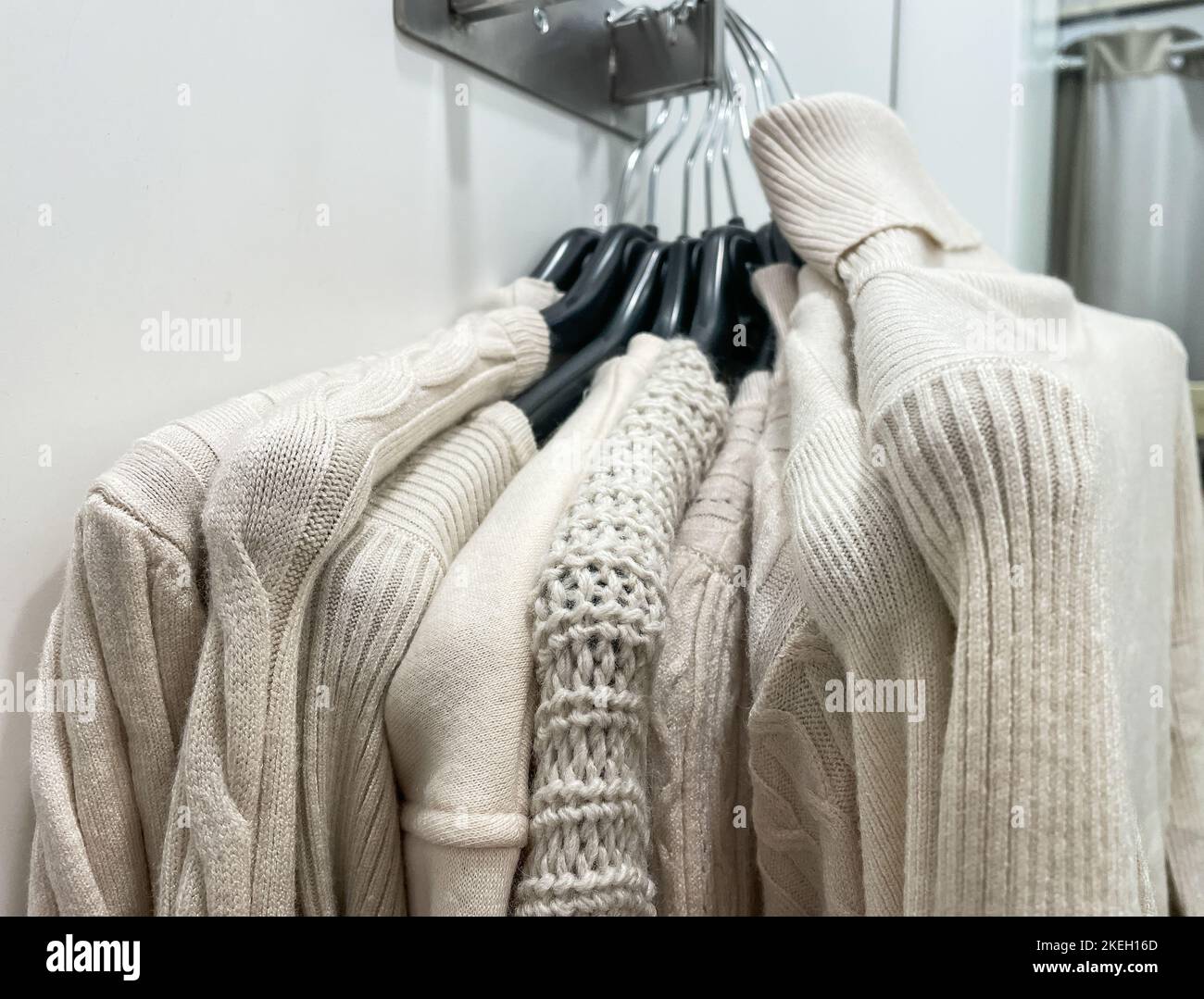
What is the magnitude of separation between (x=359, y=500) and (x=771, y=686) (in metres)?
0.18

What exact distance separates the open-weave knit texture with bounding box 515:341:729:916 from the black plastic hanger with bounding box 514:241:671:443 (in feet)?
0.51

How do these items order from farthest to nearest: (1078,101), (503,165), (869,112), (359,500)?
(1078,101), (503,165), (869,112), (359,500)

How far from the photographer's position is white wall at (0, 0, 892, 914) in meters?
0.35

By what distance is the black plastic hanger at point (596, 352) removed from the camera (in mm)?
486

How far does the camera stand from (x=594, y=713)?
309 millimetres

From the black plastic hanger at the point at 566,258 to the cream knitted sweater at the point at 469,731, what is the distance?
1.09 feet

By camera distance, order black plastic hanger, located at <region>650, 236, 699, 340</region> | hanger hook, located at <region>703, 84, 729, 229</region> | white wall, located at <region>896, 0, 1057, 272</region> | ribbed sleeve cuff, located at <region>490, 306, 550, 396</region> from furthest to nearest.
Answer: white wall, located at <region>896, 0, 1057, 272</region> < hanger hook, located at <region>703, 84, 729, 229</region> < black plastic hanger, located at <region>650, 236, 699, 340</region> < ribbed sleeve cuff, located at <region>490, 306, 550, 396</region>

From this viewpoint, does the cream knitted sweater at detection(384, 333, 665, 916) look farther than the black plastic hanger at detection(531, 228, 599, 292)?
No

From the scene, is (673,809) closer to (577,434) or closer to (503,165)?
(577,434)

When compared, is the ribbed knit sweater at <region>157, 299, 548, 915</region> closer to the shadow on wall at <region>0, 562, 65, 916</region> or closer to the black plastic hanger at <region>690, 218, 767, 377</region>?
the shadow on wall at <region>0, 562, 65, 916</region>

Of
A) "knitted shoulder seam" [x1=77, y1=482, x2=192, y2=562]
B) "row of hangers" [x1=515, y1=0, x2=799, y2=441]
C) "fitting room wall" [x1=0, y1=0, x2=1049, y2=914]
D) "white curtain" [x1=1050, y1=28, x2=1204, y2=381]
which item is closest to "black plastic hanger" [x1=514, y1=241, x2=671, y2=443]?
"row of hangers" [x1=515, y1=0, x2=799, y2=441]

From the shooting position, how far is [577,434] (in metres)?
0.41

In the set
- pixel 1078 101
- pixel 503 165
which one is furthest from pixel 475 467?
pixel 1078 101

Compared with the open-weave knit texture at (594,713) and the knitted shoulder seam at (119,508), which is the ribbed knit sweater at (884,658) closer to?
the open-weave knit texture at (594,713)
